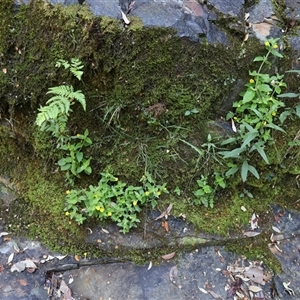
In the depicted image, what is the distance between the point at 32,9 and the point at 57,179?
5.25 ft

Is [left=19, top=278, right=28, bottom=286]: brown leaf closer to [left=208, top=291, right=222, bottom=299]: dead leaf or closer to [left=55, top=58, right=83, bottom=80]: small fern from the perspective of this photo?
[left=208, top=291, right=222, bottom=299]: dead leaf

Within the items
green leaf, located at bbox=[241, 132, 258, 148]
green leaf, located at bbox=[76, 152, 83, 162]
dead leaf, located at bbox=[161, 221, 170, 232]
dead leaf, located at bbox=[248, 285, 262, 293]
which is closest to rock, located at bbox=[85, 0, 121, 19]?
green leaf, located at bbox=[76, 152, 83, 162]

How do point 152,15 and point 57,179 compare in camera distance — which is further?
point 57,179

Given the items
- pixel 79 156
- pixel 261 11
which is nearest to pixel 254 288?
pixel 79 156

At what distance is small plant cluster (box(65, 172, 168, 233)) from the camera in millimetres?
3523

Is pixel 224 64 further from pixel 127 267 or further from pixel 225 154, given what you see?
pixel 127 267

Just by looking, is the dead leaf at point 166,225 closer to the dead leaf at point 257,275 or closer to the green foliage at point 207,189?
the green foliage at point 207,189

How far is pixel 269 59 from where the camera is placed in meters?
3.65

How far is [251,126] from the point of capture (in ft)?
11.7

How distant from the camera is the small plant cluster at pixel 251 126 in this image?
3494 mm

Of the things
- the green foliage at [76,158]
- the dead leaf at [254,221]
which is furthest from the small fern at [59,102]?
the dead leaf at [254,221]

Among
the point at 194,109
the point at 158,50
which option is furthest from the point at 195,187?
the point at 158,50

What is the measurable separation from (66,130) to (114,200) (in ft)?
2.63

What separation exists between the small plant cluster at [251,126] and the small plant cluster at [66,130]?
109 cm
